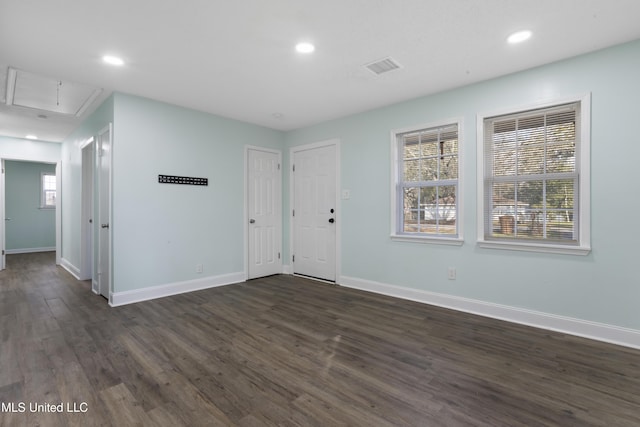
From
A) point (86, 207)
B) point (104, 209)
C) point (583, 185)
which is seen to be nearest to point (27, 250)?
point (86, 207)

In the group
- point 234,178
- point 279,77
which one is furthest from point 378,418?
point 234,178

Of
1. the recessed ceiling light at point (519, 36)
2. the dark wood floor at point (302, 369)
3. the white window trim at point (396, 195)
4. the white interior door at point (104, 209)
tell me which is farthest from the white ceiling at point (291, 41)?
the dark wood floor at point (302, 369)

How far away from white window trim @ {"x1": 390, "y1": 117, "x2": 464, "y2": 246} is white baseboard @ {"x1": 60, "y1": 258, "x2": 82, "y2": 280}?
5139mm

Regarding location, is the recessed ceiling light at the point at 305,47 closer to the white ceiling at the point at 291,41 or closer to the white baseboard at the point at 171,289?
the white ceiling at the point at 291,41

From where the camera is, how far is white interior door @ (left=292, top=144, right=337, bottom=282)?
15.4ft

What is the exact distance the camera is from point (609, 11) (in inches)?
84.0

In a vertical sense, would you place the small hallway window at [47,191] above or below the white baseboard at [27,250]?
above

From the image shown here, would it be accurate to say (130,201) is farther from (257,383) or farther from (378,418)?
(378,418)

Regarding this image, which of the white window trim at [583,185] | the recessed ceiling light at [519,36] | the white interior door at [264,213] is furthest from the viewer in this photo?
the white interior door at [264,213]

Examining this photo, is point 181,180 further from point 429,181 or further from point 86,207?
point 429,181

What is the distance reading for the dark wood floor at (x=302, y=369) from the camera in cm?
171

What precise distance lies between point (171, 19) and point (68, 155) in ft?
16.4

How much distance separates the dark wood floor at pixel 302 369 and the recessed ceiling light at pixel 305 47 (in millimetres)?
2559

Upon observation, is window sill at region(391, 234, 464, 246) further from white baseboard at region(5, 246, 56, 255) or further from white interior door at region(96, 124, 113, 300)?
white baseboard at region(5, 246, 56, 255)
